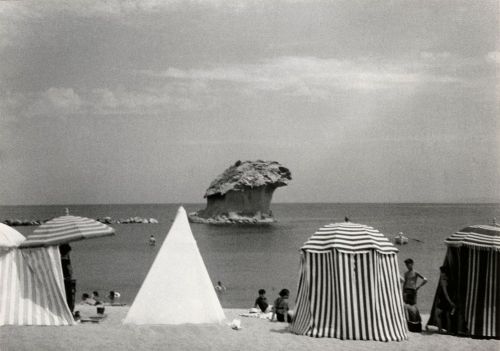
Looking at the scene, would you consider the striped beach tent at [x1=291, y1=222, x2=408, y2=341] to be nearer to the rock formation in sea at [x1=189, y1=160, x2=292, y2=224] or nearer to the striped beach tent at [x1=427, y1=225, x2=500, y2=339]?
the striped beach tent at [x1=427, y1=225, x2=500, y2=339]

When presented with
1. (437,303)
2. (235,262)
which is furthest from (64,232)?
(235,262)

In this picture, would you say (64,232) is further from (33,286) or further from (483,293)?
(483,293)

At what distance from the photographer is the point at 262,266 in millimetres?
49250

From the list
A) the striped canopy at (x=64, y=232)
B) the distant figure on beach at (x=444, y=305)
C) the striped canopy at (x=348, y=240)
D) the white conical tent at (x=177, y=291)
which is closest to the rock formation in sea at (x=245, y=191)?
the white conical tent at (x=177, y=291)

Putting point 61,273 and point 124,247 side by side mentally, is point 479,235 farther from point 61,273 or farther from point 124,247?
point 124,247

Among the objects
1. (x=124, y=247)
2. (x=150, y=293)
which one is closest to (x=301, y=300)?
(x=150, y=293)

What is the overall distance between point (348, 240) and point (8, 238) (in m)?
7.39

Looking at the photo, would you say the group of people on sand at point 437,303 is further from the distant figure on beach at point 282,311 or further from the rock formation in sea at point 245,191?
the rock formation in sea at point 245,191

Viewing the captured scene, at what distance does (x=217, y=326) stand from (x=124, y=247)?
62.7 metres

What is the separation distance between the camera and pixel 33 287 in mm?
13445

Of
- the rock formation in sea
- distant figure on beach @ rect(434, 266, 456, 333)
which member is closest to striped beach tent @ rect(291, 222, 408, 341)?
distant figure on beach @ rect(434, 266, 456, 333)

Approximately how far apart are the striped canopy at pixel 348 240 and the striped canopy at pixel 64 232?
15.2 ft

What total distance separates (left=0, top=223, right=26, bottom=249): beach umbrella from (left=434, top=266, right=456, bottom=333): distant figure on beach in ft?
30.5

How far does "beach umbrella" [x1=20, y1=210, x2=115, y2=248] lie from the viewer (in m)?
13.4
